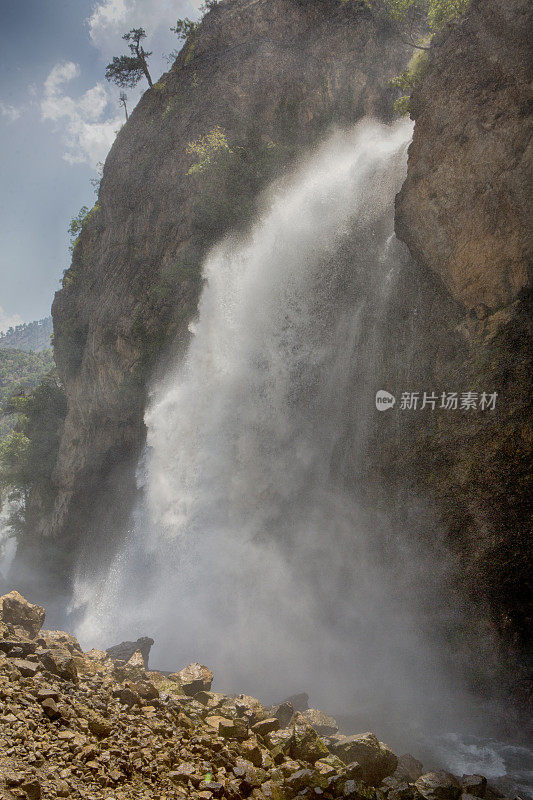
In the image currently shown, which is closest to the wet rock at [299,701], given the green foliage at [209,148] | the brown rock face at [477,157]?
the brown rock face at [477,157]

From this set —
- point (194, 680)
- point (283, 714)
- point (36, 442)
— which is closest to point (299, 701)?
point (283, 714)

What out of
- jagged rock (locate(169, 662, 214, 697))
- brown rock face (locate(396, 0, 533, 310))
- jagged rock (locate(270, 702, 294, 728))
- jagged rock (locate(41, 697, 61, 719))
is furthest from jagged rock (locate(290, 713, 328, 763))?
brown rock face (locate(396, 0, 533, 310))

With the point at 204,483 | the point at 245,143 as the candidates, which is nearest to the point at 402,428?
the point at 204,483

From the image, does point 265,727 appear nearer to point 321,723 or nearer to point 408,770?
point 321,723

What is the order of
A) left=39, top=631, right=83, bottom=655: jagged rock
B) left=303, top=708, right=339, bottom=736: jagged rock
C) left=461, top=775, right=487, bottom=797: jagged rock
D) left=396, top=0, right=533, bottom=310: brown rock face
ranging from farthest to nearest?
left=39, top=631, right=83, bottom=655: jagged rock
left=396, top=0, right=533, bottom=310: brown rock face
left=303, top=708, right=339, bottom=736: jagged rock
left=461, top=775, right=487, bottom=797: jagged rock

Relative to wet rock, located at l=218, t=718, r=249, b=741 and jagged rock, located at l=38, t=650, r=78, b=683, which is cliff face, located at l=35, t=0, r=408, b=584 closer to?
jagged rock, located at l=38, t=650, r=78, b=683

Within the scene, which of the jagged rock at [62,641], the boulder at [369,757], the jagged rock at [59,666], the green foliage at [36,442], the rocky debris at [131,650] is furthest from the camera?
the green foliage at [36,442]

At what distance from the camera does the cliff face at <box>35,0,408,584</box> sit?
70.0 ft

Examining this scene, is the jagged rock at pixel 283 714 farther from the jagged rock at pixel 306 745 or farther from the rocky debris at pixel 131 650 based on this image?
the rocky debris at pixel 131 650

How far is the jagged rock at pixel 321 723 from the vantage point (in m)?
8.98

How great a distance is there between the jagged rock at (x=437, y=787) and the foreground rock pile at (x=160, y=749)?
0.02 metres

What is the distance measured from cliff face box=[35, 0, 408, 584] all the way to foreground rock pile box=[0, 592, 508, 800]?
1501 centimetres

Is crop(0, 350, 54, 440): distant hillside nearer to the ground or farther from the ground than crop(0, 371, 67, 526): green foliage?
farther from the ground

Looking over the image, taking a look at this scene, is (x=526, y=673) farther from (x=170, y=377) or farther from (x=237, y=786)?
(x=170, y=377)
